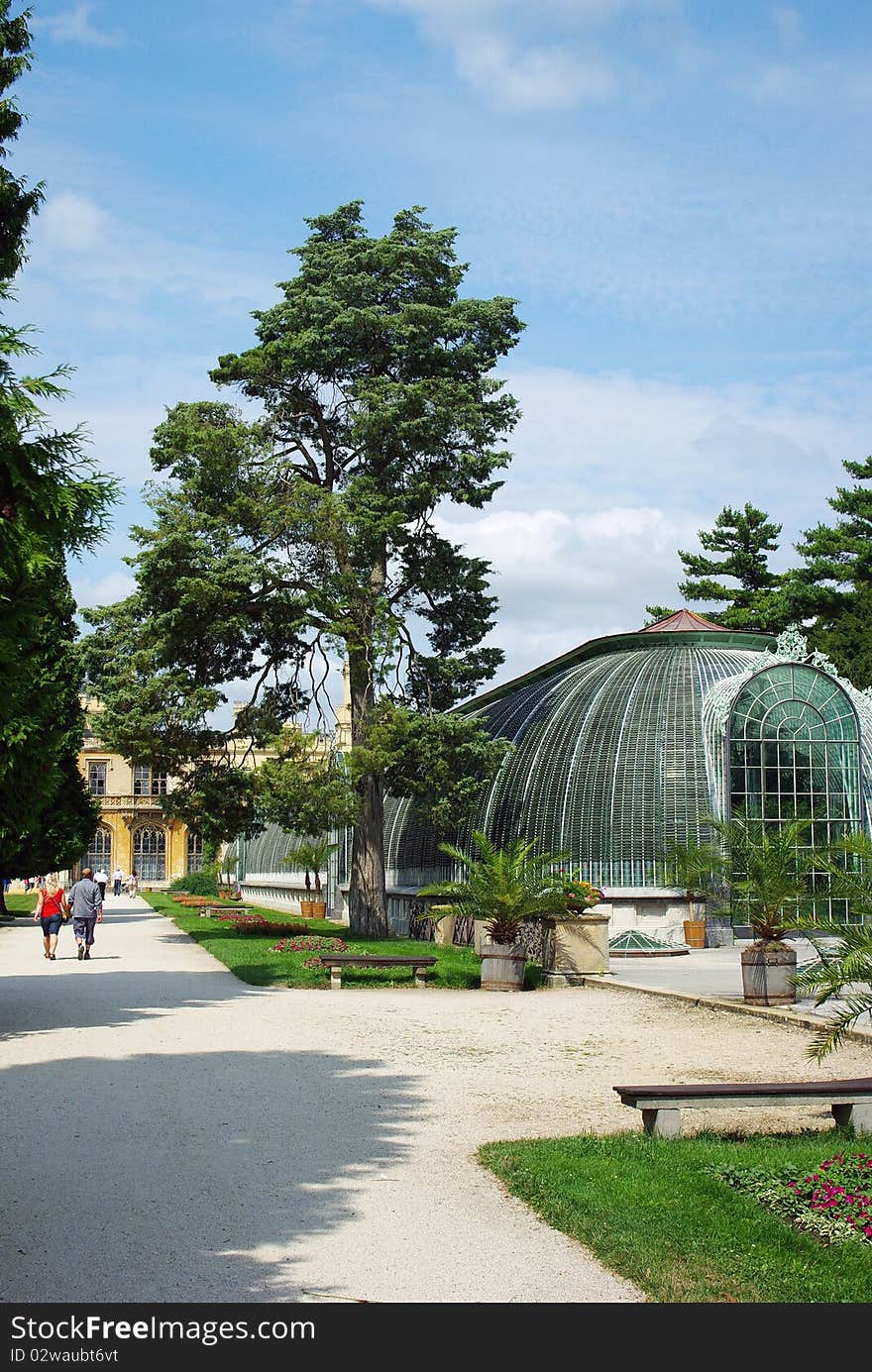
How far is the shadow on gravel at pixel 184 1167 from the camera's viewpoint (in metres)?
5.99

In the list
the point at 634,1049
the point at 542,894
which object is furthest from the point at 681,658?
the point at 634,1049

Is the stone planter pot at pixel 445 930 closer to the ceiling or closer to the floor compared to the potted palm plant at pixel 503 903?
closer to the floor

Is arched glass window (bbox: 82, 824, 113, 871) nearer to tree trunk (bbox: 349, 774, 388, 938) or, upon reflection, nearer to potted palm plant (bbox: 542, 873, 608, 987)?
tree trunk (bbox: 349, 774, 388, 938)

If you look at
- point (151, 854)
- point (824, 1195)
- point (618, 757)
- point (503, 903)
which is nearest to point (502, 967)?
point (503, 903)

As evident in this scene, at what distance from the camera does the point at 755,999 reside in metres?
17.0

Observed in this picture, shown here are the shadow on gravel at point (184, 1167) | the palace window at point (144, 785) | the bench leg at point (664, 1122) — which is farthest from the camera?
the palace window at point (144, 785)

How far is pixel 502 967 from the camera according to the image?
65.7 feet

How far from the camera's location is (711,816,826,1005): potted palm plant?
16.9 metres

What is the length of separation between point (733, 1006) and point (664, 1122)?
838 cm

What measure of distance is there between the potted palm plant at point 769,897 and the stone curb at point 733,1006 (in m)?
0.41

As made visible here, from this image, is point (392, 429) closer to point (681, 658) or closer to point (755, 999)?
point (681, 658)

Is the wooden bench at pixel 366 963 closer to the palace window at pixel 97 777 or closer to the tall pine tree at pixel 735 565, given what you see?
the tall pine tree at pixel 735 565

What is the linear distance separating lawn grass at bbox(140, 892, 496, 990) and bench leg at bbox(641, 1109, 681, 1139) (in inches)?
469

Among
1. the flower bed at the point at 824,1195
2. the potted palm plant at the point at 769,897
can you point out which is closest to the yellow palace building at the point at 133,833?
the potted palm plant at the point at 769,897
